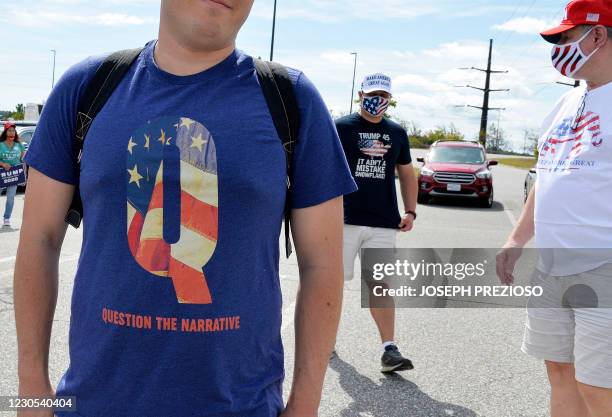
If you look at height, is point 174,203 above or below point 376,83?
below

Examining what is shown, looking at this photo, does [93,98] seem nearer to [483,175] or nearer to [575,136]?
[575,136]

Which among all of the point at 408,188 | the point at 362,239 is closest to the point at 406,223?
the point at 408,188

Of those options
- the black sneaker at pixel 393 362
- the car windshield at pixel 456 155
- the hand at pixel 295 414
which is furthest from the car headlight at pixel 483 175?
the hand at pixel 295 414

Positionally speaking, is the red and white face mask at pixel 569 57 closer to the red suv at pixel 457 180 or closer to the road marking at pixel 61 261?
the road marking at pixel 61 261

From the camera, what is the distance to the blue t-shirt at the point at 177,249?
153cm

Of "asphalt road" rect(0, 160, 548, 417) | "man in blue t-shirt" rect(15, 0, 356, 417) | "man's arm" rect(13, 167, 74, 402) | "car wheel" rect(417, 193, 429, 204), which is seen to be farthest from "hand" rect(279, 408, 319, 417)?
"car wheel" rect(417, 193, 429, 204)

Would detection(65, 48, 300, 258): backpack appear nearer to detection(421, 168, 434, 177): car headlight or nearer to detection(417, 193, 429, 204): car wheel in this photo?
detection(421, 168, 434, 177): car headlight

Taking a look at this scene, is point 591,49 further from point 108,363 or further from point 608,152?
point 108,363

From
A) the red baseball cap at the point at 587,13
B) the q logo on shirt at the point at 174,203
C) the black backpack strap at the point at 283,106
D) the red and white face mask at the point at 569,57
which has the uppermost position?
the red baseball cap at the point at 587,13

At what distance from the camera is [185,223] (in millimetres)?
1543

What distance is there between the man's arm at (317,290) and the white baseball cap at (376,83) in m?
3.61

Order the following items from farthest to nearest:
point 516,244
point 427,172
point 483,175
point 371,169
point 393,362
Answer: point 427,172 → point 483,175 → point 371,169 → point 393,362 → point 516,244

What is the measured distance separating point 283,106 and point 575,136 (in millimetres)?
1720

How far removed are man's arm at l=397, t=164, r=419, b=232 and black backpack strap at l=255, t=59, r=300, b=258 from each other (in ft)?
12.3
